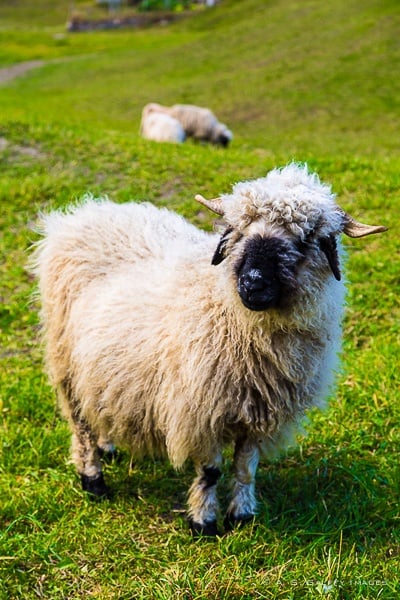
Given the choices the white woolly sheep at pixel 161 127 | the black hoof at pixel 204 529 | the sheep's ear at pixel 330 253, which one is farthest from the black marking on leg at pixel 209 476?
the white woolly sheep at pixel 161 127

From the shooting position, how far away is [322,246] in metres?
2.99

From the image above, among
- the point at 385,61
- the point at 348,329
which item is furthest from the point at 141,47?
the point at 348,329

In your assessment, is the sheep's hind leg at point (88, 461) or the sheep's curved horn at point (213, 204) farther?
the sheep's hind leg at point (88, 461)

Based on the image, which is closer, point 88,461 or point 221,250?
point 221,250

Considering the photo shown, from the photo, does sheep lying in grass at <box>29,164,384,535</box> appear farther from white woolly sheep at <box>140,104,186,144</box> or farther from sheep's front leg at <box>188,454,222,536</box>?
white woolly sheep at <box>140,104,186,144</box>

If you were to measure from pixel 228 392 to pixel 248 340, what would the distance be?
256 millimetres

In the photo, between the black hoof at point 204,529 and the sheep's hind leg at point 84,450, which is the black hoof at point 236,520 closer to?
the black hoof at point 204,529

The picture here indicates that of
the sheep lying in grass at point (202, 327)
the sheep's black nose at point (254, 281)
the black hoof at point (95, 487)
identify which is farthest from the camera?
the black hoof at point (95, 487)

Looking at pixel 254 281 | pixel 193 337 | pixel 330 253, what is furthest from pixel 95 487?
pixel 330 253

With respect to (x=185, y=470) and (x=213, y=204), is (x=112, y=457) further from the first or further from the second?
(x=213, y=204)

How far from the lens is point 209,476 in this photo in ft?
11.2

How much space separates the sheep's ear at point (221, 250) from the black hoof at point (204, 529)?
1296 mm

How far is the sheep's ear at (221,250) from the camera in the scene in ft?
10.1

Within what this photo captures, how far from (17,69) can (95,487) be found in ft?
104
